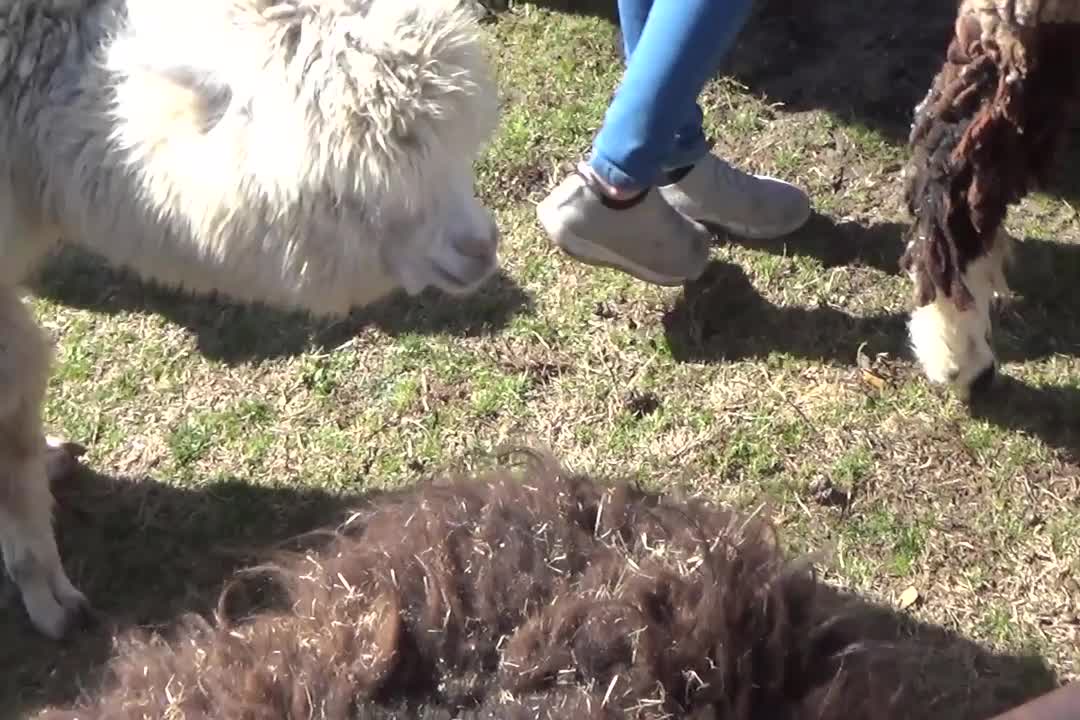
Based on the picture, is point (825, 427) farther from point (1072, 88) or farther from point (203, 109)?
point (203, 109)

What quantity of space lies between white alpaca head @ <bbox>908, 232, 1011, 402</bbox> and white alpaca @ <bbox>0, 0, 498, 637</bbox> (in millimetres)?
1101

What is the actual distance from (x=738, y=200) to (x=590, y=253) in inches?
18.4

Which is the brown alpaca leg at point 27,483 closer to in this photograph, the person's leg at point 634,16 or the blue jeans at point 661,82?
the blue jeans at point 661,82

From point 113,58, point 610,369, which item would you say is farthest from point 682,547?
point 610,369

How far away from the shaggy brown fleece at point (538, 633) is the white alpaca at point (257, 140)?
43cm

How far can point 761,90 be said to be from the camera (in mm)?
3238

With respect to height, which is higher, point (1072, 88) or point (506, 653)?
point (1072, 88)

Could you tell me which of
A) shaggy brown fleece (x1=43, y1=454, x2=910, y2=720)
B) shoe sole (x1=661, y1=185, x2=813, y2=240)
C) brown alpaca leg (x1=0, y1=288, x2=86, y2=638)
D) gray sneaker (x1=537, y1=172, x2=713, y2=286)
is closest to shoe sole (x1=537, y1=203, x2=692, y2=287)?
gray sneaker (x1=537, y1=172, x2=713, y2=286)

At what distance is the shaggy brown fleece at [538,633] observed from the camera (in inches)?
45.1

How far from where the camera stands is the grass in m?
2.38

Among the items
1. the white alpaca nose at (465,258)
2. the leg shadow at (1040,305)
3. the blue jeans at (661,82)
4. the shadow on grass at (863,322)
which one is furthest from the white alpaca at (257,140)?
the leg shadow at (1040,305)

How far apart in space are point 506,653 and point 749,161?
222cm

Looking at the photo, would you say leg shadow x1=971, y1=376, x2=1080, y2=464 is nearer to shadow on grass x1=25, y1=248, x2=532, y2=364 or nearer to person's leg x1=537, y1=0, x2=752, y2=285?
person's leg x1=537, y1=0, x2=752, y2=285

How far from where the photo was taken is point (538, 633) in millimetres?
1163
